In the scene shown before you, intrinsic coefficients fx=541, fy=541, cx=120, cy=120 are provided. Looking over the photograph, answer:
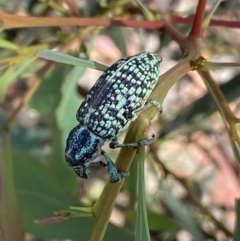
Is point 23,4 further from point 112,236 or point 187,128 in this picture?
point 112,236

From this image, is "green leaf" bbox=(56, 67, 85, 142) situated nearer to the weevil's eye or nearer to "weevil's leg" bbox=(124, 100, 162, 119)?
the weevil's eye

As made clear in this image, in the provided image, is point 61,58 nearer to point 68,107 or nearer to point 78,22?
point 78,22

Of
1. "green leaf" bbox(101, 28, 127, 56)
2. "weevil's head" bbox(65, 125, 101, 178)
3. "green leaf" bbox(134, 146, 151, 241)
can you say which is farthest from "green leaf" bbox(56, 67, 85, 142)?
"green leaf" bbox(134, 146, 151, 241)

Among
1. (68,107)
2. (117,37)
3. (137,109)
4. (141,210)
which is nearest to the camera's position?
(141,210)

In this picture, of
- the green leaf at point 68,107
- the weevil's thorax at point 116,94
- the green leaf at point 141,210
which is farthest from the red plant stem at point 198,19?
the green leaf at point 68,107

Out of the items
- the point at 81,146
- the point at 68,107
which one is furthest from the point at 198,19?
the point at 68,107

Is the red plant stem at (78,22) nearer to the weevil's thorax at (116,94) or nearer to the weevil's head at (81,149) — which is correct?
the weevil's thorax at (116,94)

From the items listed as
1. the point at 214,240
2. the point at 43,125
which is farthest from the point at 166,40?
the point at 43,125

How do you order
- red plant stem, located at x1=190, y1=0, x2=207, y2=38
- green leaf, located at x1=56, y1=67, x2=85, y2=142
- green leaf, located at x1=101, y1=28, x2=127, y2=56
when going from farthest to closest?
green leaf, located at x1=101, y1=28, x2=127, y2=56 → green leaf, located at x1=56, y1=67, x2=85, y2=142 → red plant stem, located at x1=190, y1=0, x2=207, y2=38

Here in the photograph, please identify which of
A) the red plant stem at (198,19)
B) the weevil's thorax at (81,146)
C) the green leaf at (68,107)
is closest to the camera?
the red plant stem at (198,19)
